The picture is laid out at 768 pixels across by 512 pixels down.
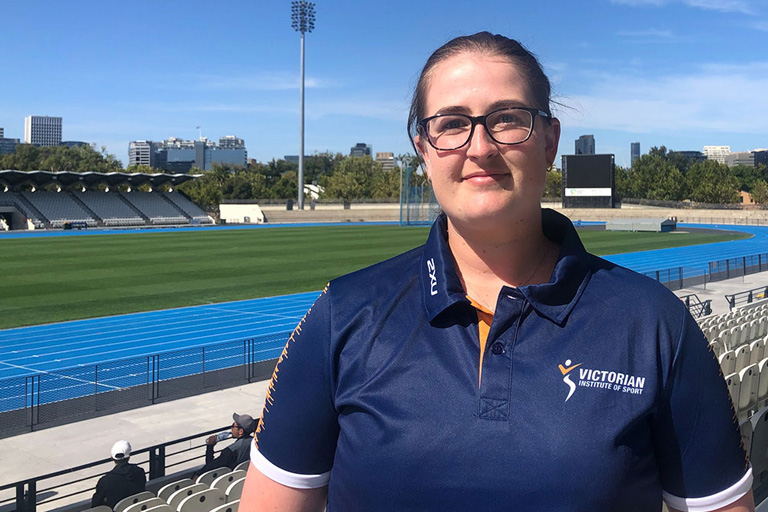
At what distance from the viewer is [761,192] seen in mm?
97750

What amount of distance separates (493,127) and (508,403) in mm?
628

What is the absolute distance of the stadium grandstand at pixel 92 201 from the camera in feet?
224

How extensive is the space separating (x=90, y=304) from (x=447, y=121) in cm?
2291

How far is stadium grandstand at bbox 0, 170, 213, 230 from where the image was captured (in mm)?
68188

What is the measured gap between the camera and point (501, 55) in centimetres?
173

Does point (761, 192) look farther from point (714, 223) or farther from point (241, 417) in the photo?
point (241, 417)

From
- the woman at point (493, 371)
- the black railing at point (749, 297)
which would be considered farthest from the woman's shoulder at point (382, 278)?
the black railing at point (749, 297)

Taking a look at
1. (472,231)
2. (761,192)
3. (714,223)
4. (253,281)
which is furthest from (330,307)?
(761,192)

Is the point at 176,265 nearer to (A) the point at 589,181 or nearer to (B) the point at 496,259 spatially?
(B) the point at 496,259

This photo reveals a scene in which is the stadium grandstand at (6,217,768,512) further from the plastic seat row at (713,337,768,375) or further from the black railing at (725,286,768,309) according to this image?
the black railing at (725,286,768,309)

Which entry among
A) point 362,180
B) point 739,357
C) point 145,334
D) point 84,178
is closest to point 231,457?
point 739,357

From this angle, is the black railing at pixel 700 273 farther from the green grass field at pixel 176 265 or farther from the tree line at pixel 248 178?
the tree line at pixel 248 178

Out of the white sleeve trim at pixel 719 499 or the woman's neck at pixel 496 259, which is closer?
the white sleeve trim at pixel 719 499

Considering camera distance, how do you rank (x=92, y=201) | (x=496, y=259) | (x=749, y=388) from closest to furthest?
1. (x=496, y=259)
2. (x=749, y=388)
3. (x=92, y=201)
